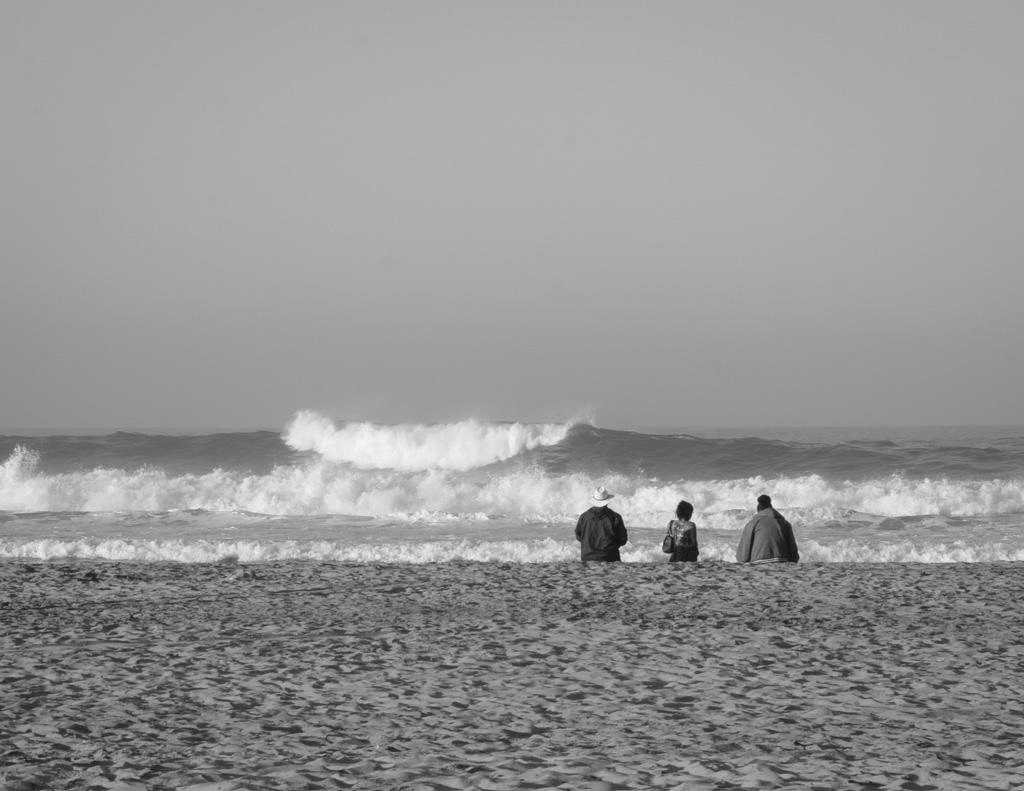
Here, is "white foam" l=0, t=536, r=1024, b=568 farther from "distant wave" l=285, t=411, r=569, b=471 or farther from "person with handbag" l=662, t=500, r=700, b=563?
"distant wave" l=285, t=411, r=569, b=471

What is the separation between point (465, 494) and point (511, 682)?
1981 cm

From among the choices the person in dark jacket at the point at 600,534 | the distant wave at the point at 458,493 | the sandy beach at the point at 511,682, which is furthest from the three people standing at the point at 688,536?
the distant wave at the point at 458,493

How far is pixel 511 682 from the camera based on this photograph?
677 centimetres

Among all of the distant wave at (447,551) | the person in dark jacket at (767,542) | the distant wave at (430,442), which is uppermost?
the distant wave at (430,442)

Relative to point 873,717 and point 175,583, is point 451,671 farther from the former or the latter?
point 175,583

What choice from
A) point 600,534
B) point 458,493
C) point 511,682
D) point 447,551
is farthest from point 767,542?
point 458,493

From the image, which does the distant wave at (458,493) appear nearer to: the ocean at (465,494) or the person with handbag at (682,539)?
the ocean at (465,494)

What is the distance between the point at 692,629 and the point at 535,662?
1.68 meters

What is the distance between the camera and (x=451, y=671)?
707cm

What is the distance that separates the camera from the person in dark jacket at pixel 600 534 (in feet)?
40.4

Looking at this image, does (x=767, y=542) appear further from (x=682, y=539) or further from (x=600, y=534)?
(x=600, y=534)

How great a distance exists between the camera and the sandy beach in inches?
198

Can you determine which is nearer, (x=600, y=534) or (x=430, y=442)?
(x=600, y=534)

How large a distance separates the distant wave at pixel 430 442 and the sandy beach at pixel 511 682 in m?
22.4
